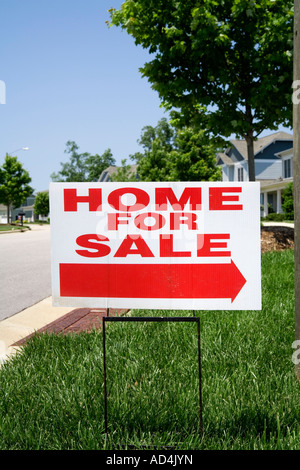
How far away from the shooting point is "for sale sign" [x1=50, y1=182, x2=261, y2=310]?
244 cm

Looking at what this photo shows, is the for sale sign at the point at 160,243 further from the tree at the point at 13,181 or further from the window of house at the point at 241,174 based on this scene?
the tree at the point at 13,181

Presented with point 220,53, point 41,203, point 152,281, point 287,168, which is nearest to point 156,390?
point 152,281

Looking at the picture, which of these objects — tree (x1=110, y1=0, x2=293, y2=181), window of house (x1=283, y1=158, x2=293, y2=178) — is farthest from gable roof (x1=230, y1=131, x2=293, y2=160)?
tree (x1=110, y1=0, x2=293, y2=181)

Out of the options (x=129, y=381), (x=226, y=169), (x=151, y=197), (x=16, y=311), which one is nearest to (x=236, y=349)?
(x=129, y=381)

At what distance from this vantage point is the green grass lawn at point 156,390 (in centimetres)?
238

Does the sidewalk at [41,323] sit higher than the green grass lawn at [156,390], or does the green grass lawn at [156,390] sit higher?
the green grass lawn at [156,390]

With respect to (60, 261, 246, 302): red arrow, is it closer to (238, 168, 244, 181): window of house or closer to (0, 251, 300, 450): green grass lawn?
(0, 251, 300, 450): green grass lawn

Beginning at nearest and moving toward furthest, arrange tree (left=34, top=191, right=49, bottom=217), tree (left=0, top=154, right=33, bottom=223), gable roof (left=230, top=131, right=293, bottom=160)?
1. gable roof (left=230, top=131, right=293, bottom=160)
2. tree (left=0, top=154, right=33, bottom=223)
3. tree (left=34, top=191, right=49, bottom=217)

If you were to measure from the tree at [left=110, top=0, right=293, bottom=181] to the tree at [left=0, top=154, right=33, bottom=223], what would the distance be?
156 ft

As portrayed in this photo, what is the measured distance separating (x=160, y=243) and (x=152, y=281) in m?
0.23

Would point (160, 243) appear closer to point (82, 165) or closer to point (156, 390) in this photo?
point (156, 390)

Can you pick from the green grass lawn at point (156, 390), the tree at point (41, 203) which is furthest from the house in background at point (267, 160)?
the tree at point (41, 203)

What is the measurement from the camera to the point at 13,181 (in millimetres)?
56625

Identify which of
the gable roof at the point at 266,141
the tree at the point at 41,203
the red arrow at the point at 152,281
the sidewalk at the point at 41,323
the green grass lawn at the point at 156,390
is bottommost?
the sidewalk at the point at 41,323
